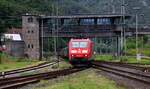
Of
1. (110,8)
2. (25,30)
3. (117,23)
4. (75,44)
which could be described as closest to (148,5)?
(110,8)

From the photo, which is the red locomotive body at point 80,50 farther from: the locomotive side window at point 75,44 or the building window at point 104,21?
the building window at point 104,21

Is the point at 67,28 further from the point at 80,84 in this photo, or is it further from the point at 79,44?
the point at 80,84

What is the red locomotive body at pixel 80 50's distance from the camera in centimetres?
4425

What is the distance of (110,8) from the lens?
391ft

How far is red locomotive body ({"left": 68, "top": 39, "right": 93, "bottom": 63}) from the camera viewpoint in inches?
1742

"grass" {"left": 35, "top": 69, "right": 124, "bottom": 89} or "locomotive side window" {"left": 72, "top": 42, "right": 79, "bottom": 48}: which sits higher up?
"locomotive side window" {"left": 72, "top": 42, "right": 79, "bottom": 48}

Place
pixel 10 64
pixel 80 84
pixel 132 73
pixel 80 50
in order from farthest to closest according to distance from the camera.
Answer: pixel 10 64
pixel 80 50
pixel 132 73
pixel 80 84

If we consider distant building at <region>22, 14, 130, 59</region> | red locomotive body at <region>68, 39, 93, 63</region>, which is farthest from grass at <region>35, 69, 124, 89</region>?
distant building at <region>22, 14, 130, 59</region>

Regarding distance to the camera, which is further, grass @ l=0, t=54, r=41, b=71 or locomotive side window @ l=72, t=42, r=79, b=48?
grass @ l=0, t=54, r=41, b=71

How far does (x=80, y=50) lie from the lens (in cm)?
4462

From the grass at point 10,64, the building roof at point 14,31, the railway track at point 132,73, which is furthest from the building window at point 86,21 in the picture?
the railway track at point 132,73

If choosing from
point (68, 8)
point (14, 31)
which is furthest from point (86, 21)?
point (68, 8)

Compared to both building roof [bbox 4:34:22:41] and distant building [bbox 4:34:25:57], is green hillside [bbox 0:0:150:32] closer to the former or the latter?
building roof [bbox 4:34:22:41]

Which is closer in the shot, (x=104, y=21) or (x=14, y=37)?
(x=104, y=21)
